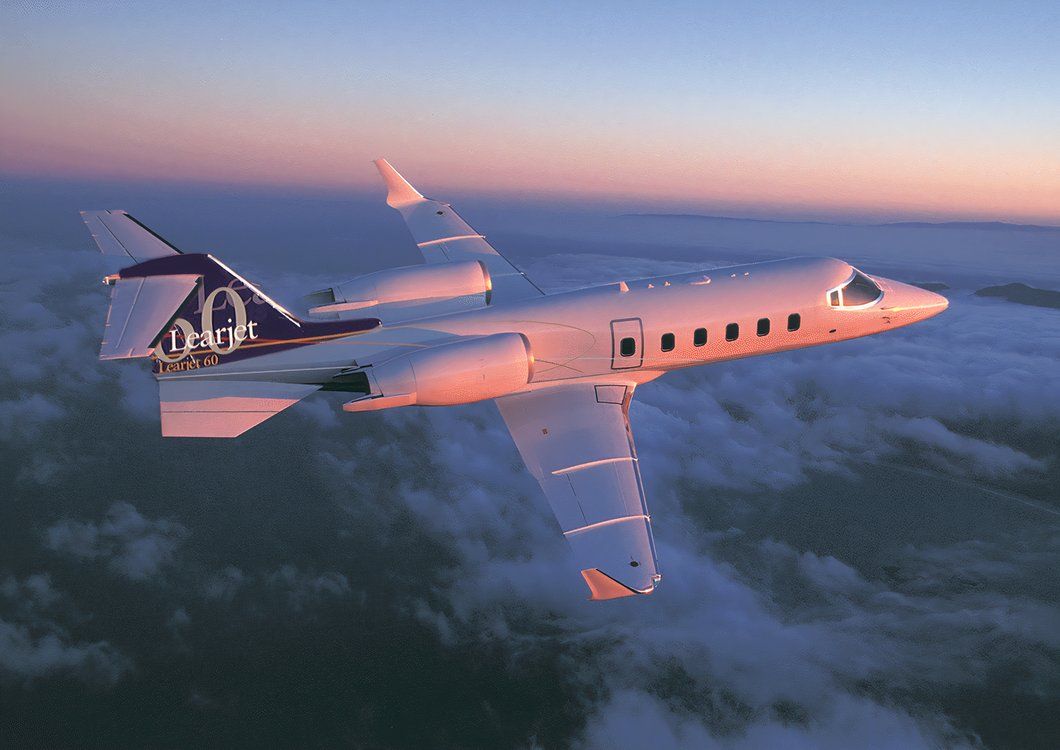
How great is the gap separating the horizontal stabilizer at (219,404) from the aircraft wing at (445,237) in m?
9.16

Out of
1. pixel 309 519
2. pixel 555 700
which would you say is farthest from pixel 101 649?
pixel 555 700

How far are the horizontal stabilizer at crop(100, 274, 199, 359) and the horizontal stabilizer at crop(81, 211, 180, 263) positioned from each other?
3.15 feet

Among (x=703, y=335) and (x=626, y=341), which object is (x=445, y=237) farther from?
(x=703, y=335)

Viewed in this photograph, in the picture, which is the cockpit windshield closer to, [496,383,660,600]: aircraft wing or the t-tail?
[496,383,660,600]: aircraft wing

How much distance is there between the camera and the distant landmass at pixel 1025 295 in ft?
531

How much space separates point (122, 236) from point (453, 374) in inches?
417

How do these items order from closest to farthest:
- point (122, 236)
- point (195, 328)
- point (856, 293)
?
point (122, 236), point (195, 328), point (856, 293)

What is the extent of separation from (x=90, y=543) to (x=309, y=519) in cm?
4721

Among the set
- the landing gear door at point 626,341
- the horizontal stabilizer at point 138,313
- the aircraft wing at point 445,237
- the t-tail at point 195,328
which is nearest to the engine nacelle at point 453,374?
the t-tail at point 195,328

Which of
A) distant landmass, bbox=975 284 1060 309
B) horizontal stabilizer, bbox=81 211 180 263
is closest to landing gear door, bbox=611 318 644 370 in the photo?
horizontal stabilizer, bbox=81 211 180 263

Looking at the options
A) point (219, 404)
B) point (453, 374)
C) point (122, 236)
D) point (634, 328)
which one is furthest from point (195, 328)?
point (634, 328)

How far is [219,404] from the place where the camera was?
55.2 ft

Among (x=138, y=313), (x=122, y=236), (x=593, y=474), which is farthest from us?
(x=122, y=236)

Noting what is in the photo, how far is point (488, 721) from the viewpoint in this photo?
262ft
